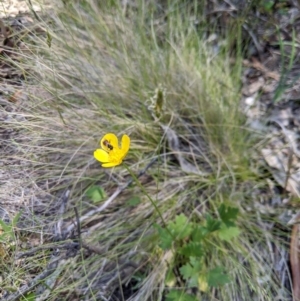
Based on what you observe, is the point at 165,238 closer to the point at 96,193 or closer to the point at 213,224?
the point at 213,224

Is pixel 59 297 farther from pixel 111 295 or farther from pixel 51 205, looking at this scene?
pixel 51 205

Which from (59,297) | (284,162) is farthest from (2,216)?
(284,162)

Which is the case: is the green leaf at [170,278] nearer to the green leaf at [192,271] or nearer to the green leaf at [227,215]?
the green leaf at [192,271]

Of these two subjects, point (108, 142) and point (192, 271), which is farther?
point (192, 271)

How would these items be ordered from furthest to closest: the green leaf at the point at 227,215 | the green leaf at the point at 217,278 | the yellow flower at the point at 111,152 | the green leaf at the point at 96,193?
1. the green leaf at the point at 96,193
2. the green leaf at the point at 227,215
3. the green leaf at the point at 217,278
4. the yellow flower at the point at 111,152

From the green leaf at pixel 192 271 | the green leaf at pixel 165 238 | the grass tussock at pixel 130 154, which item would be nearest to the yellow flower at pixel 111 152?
the grass tussock at pixel 130 154

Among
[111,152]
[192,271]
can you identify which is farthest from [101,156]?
[192,271]

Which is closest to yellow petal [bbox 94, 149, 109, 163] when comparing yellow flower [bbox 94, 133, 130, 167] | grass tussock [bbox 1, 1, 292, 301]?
yellow flower [bbox 94, 133, 130, 167]
